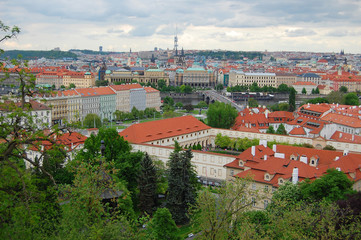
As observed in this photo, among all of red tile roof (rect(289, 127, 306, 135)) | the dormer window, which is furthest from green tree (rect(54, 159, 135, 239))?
red tile roof (rect(289, 127, 306, 135))

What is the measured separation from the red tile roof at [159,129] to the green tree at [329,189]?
79.1 feet

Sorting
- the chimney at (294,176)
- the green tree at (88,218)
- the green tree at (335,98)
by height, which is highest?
the green tree at (88,218)

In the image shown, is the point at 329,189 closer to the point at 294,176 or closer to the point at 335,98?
the point at 294,176

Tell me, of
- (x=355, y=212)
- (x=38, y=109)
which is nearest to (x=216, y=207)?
(x=355, y=212)

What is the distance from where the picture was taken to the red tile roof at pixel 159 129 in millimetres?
46719

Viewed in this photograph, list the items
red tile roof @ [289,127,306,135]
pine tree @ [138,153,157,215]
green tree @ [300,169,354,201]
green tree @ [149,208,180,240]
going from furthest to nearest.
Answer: red tile roof @ [289,127,306,135] < pine tree @ [138,153,157,215] < green tree @ [300,169,354,201] < green tree @ [149,208,180,240]

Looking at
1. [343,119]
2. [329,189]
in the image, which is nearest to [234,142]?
[343,119]

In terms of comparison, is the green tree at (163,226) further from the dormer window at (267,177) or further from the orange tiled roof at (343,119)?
the orange tiled roof at (343,119)

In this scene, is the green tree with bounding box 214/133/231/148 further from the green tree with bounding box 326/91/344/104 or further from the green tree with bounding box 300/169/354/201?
the green tree with bounding box 326/91/344/104

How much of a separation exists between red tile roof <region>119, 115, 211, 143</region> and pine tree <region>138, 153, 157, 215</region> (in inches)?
629

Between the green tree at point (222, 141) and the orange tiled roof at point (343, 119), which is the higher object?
the orange tiled roof at point (343, 119)

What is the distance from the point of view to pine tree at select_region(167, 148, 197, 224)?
28.7 meters

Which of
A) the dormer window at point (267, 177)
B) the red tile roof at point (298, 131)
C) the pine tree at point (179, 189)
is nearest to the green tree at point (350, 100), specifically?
the red tile roof at point (298, 131)

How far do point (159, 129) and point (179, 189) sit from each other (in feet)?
71.2
